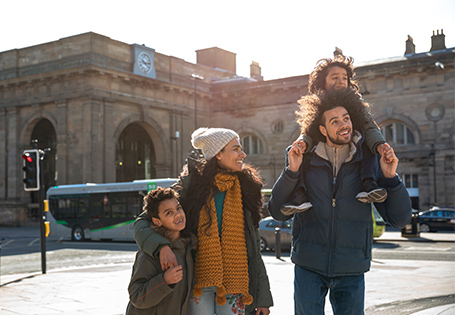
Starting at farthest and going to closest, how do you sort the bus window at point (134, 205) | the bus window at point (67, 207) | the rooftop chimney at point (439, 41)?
the rooftop chimney at point (439, 41)
the bus window at point (67, 207)
the bus window at point (134, 205)

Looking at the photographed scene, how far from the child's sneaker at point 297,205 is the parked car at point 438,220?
28.2 metres

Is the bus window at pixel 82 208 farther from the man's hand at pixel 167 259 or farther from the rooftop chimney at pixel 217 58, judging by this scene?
the rooftop chimney at pixel 217 58

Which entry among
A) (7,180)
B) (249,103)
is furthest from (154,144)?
(7,180)

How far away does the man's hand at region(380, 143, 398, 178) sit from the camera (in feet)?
12.4

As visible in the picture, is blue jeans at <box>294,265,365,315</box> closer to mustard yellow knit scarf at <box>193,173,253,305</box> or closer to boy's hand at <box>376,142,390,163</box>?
mustard yellow knit scarf at <box>193,173,253,305</box>

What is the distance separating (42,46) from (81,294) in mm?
35142

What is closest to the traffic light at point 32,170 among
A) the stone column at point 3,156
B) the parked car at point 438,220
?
the parked car at point 438,220

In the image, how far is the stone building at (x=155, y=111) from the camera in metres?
38.6

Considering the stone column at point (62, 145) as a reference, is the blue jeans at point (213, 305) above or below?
below

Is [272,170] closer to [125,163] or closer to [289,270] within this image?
[125,163]

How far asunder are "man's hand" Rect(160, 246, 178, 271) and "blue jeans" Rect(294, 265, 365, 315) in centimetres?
91

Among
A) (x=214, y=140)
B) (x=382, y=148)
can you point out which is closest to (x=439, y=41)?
(x=214, y=140)

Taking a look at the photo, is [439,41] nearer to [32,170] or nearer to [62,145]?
[62,145]

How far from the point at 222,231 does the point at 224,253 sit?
0.15 metres
